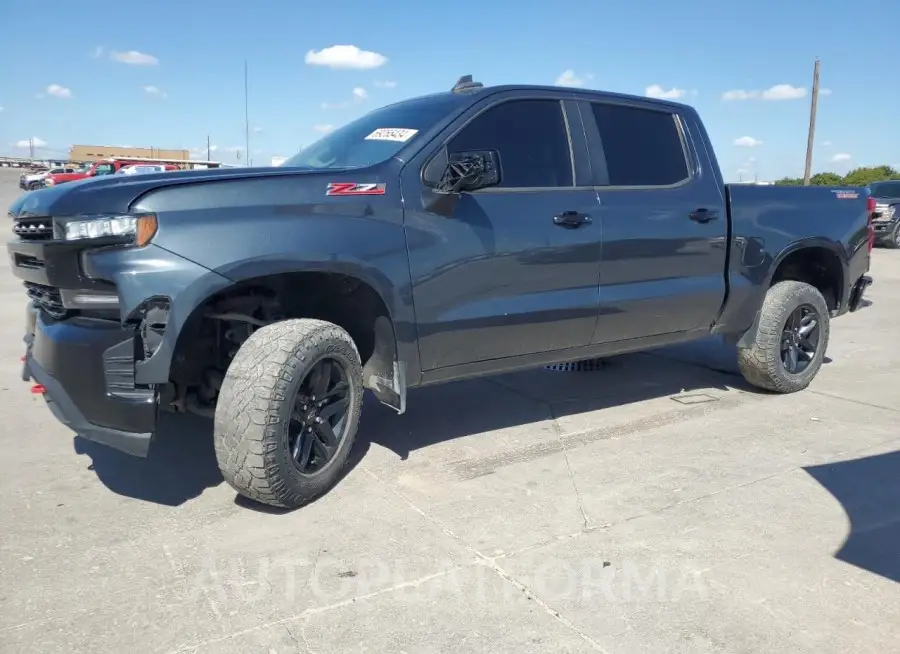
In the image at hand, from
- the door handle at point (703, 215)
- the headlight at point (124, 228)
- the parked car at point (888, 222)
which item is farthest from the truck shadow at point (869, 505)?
the parked car at point (888, 222)

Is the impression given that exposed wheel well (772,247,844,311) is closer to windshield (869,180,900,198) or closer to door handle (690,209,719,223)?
door handle (690,209,719,223)

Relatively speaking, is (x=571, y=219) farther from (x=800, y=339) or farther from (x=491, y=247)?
(x=800, y=339)

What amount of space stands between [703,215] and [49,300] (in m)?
3.78

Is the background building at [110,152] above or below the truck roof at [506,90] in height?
above

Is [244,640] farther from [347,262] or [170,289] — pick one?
[347,262]

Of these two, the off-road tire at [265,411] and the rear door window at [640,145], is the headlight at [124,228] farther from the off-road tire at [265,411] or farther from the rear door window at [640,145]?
the rear door window at [640,145]

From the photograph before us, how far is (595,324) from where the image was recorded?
4.46 m

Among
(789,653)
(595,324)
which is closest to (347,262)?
(595,324)

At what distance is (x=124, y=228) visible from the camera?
120 inches

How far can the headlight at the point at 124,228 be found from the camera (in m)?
3.04

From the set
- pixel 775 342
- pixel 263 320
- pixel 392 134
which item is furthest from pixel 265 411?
pixel 775 342

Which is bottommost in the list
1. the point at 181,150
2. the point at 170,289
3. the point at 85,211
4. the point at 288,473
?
the point at 288,473

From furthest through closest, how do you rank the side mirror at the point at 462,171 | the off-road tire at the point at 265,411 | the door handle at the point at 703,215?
the door handle at the point at 703,215, the side mirror at the point at 462,171, the off-road tire at the point at 265,411

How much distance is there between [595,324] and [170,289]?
2.43 m
